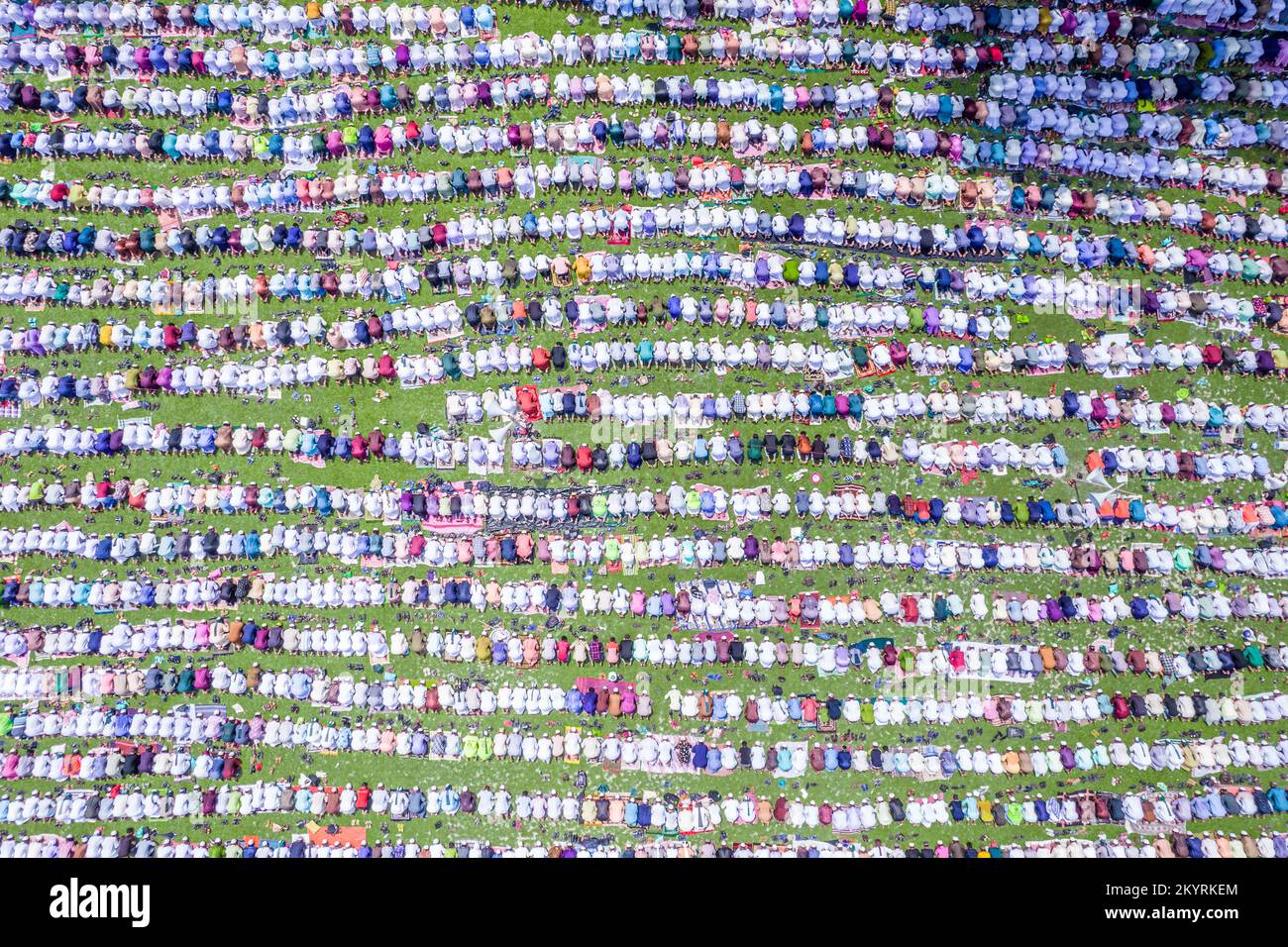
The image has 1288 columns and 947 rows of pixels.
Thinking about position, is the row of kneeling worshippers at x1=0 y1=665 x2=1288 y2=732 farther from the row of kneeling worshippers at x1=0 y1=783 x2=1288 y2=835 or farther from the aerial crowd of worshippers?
the row of kneeling worshippers at x1=0 y1=783 x2=1288 y2=835

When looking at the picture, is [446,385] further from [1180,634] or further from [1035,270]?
[1180,634]

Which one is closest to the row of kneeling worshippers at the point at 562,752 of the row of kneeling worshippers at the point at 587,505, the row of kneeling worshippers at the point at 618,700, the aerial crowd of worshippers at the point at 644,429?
the aerial crowd of worshippers at the point at 644,429

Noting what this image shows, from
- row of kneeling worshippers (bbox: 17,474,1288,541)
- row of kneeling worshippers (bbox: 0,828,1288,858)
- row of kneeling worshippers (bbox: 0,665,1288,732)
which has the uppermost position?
row of kneeling worshippers (bbox: 17,474,1288,541)

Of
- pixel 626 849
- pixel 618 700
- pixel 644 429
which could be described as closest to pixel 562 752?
pixel 618 700

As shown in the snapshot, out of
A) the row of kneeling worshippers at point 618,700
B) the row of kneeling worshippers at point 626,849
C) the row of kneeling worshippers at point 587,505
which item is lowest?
the row of kneeling worshippers at point 626,849

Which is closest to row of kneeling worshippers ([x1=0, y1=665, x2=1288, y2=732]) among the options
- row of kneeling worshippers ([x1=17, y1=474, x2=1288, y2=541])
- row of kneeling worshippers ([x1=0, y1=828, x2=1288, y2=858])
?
row of kneeling worshippers ([x1=0, y1=828, x2=1288, y2=858])

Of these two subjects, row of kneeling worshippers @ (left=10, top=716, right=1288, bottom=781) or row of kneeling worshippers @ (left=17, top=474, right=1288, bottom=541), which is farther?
row of kneeling worshippers @ (left=17, top=474, right=1288, bottom=541)

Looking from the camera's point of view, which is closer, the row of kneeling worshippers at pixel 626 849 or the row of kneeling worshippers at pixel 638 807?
the row of kneeling worshippers at pixel 626 849

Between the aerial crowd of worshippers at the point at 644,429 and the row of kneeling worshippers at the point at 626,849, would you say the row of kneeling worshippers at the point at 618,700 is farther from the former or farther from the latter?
the row of kneeling worshippers at the point at 626,849

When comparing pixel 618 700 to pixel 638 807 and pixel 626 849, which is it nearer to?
pixel 638 807
